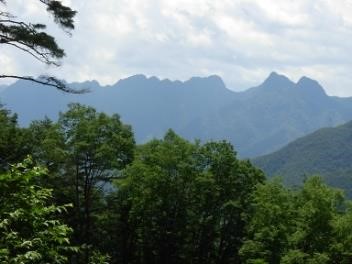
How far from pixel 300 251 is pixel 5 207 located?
111ft

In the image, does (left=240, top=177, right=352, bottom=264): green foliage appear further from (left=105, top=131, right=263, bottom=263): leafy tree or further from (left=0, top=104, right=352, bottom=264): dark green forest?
(left=105, top=131, right=263, bottom=263): leafy tree

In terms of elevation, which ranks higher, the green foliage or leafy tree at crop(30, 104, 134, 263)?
leafy tree at crop(30, 104, 134, 263)

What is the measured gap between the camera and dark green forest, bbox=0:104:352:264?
Result: 41.9 metres

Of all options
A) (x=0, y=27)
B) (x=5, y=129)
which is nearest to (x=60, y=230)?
(x=0, y=27)

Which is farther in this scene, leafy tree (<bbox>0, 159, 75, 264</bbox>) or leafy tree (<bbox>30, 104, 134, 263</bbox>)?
leafy tree (<bbox>30, 104, 134, 263</bbox>)

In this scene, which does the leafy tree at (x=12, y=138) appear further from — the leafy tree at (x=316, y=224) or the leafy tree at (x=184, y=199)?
the leafy tree at (x=316, y=224)

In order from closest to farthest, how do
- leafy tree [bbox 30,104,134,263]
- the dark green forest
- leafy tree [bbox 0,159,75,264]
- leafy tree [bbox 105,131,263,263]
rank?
leafy tree [bbox 0,159,75,264]
the dark green forest
leafy tree [bbox 30,104,134,263]
leafy tree [bbox 105,131,263,263]

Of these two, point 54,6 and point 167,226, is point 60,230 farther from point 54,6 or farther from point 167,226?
point 167,226

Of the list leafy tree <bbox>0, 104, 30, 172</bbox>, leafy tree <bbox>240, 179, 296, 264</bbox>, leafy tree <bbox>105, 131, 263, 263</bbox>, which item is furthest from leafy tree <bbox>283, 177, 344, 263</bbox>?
leafy tree <bbox>0, 104, 30, 172</bbox>

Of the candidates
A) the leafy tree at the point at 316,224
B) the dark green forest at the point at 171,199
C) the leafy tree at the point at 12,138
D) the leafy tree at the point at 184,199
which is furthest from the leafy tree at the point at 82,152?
the leafy tree at the point at 316,224

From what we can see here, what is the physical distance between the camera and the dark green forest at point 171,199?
41875 mm

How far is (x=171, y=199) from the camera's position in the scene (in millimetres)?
47188

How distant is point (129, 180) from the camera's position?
44750 millimetres

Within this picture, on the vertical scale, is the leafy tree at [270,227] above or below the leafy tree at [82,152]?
below
